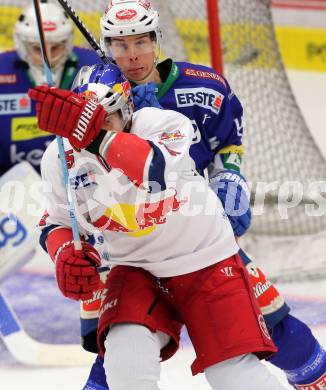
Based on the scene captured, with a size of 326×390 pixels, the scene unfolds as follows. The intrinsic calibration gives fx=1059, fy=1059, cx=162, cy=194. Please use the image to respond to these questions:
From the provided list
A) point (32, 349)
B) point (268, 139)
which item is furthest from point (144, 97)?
point (268, 139)

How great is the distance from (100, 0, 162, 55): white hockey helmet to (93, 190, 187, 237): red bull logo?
0.62 meters

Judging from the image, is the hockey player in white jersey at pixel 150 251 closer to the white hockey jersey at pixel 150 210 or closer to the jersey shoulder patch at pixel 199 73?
the white hockey jersey at pixel 150 210

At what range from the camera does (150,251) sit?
2689 millimetres

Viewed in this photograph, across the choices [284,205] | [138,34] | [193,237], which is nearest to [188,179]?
[193,237]

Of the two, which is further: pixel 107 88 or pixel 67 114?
pixel 107 88

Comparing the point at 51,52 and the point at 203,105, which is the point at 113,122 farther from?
the point at 51,52

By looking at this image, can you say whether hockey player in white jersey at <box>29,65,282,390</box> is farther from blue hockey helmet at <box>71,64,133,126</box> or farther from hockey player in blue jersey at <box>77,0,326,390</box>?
hockey player in blue jersey at <box>77,0,326,390</box>

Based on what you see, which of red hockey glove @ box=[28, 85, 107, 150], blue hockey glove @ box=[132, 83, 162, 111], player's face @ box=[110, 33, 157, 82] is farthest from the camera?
player's face @ box=[110, 33, 157, 82]

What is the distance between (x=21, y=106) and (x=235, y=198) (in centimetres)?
162

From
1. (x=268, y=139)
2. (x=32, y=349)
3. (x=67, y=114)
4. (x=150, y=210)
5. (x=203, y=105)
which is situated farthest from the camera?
(x=268, y=139)

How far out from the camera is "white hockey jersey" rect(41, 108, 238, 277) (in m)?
2.59

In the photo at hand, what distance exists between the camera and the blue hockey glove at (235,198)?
301 cm

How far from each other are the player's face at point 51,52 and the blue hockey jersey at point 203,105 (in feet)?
4.06

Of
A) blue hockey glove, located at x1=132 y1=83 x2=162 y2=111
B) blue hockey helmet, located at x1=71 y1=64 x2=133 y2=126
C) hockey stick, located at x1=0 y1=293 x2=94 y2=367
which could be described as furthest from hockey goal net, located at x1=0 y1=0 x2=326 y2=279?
blue hockey helmet, located at x1=71 y1=64 x2=133 y2=126
